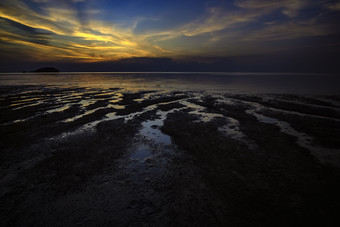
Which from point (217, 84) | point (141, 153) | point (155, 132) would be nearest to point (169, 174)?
point (141, 153)

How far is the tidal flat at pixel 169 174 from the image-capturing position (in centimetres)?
387

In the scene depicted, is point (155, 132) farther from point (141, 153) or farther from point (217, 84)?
point (217, 84)

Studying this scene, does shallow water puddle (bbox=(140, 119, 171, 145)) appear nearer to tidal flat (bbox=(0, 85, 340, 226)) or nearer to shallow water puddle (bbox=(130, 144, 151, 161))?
tidal flat (bbox=(0, 85, 340, 226))

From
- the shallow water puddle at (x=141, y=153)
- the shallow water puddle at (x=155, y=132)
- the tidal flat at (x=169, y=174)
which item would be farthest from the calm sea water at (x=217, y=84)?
the shallow water puddle at (x=141, y=153)

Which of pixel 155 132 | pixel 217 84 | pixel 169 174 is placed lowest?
pixel 217 84

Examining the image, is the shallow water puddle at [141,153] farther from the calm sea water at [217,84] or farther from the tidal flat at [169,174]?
the calm sea water at [217,84]

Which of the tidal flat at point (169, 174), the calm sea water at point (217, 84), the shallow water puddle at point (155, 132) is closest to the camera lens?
the tidal flat at point (169, 174)

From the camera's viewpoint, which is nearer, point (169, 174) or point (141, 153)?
point (169, 174)

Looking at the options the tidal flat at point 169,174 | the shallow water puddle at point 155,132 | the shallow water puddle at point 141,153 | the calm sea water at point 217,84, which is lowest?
the calm sea water at point 217,84

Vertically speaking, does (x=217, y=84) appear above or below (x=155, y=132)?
below

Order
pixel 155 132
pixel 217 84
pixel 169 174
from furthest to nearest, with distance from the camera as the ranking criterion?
1. pixel 217 84
2. pixel 155 132
3. pixel 169 174

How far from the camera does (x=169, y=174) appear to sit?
18.4 ft

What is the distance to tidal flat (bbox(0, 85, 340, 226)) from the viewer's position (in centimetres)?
387

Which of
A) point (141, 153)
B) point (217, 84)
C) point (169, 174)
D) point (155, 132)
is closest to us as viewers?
point (169, 174)
